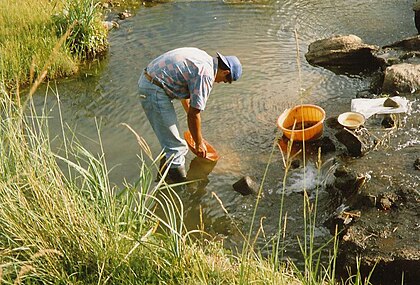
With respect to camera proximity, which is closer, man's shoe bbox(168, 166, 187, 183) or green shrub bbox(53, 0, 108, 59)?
man's shoe bbox(168, 166, 187, 183)

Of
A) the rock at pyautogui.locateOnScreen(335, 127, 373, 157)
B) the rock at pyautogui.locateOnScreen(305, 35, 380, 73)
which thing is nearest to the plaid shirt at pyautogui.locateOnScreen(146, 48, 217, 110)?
the rock at pyautogui.locateOnScreen(335, 127, 373, 157)

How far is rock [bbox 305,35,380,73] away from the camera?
9.02m

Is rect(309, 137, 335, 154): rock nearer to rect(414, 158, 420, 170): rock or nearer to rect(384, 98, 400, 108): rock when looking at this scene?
rect(384, 98, 400, 108): rock

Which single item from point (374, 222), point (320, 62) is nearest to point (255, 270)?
point (374, 222)

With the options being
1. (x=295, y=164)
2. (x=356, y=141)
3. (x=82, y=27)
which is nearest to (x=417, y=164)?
(x=356, y=141)

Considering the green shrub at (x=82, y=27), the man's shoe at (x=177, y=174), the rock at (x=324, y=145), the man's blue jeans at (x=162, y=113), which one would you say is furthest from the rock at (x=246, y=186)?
the green shrub at (x=82, y=27)

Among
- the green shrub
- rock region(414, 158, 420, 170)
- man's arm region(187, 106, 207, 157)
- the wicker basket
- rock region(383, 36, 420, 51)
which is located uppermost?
the green shrub

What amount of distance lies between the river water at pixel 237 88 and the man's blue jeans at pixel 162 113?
655 mm

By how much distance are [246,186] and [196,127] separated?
2.97ft

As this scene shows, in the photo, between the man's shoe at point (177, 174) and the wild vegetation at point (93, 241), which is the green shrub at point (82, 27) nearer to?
the man's shoe at point (177, 174)

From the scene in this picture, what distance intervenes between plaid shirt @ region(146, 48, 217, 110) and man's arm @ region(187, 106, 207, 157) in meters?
0.11

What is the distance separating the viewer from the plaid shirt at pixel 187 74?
17.6ft

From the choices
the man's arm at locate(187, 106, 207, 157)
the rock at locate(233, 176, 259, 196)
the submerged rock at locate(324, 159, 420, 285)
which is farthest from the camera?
the rock at locate(233, 176, 259, 196)

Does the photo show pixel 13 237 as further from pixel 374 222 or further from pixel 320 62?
pixel 320 62
